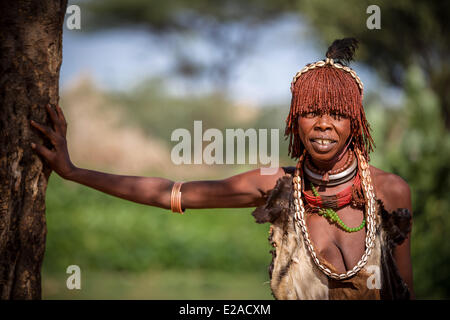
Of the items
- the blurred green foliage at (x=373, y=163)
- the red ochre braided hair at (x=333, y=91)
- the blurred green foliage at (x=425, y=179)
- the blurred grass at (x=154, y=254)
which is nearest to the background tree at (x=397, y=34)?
the blurred green foliage at (x=373, y=163)

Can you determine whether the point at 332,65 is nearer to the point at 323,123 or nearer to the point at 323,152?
the point at 323,123

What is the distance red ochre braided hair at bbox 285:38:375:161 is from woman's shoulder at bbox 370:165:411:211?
0.55 ft

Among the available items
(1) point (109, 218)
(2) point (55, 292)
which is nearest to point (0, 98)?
(2) point (55, 292)

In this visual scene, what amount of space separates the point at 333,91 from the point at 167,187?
1.09 meters

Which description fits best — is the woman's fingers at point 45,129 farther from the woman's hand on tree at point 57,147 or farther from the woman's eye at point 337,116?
the woman's eye at point 337,116

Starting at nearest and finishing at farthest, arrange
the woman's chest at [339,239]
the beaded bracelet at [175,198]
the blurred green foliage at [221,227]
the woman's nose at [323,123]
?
the woman's nose at [323,123] → the woman's chest at [339,239] → the beaded bracelet at [175,198] → the blurred green foliage at [221,227]

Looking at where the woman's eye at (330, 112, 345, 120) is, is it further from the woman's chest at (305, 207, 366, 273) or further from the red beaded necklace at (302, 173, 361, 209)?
the woman's chest at (305, 207, 366, 273)

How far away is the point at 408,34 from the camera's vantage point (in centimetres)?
1426

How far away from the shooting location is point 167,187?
125 inches

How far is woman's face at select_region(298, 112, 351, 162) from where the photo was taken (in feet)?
9.47

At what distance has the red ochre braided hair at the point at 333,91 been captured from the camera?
288cm

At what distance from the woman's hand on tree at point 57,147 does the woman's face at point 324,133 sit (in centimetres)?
135

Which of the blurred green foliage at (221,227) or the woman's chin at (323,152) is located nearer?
the woman's chin at (323,152)
